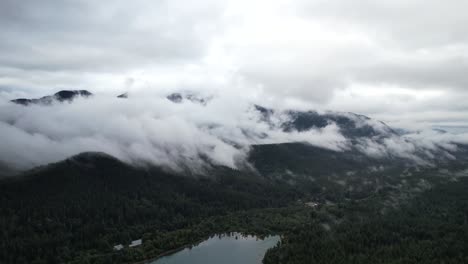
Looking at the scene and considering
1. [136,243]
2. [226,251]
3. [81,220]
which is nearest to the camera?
[226,251]

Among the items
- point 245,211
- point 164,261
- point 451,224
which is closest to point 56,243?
point 164,261

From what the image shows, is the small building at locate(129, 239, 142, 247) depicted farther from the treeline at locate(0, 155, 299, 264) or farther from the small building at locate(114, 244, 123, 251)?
the small building at locate(114, 244, 123, 251)

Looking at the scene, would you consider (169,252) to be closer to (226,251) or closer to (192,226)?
(226,251)

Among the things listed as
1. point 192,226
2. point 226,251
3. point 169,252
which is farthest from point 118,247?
point 226,251

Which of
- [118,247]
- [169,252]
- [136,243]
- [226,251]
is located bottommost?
[226,251]

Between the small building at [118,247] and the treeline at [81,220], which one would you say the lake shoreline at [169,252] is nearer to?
the treeline at [81,220]

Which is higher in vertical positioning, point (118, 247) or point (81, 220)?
point (81, 220)

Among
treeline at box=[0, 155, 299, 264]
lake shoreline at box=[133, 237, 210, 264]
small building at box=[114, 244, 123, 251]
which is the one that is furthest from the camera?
small building at box=[114, 244, 123, 251]

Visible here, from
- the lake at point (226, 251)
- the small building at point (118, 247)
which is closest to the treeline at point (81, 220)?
the small building at point (118, 247)

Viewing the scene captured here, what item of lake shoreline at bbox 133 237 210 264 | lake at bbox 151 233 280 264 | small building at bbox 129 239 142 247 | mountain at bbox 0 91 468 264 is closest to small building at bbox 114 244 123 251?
mountain at bbox 0 91 468 264
